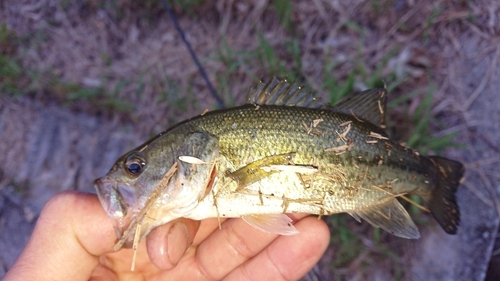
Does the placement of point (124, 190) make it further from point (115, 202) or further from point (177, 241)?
point (177, 241)

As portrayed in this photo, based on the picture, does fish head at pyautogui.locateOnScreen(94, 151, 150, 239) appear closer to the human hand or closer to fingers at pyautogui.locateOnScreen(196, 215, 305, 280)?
the human hand

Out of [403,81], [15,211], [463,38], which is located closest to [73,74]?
[15,211]

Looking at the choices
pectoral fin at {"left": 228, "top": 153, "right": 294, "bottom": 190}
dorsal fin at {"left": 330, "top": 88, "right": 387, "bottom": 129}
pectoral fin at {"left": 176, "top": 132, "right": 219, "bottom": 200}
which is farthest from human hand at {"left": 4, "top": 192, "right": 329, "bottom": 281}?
dorsal fin at {"left": 330, "top": 88, "right": 387, "bottom": 129}

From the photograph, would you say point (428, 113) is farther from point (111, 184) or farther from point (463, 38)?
point (111, 184)

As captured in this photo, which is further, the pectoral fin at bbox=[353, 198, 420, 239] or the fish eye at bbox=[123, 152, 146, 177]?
the pectoral fin at bbox=[353, 198, 420, 239]

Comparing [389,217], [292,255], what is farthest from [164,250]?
[389,217]

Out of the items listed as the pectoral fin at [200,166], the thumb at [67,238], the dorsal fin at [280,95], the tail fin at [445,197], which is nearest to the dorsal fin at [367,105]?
the dorsal fin at [280,95]

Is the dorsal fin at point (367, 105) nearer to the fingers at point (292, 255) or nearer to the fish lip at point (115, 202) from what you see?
the fingers at point (292, 255)
